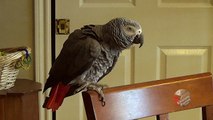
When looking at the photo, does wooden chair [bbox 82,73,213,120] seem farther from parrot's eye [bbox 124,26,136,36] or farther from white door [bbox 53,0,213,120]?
white door [bbox 53,0,213,120]

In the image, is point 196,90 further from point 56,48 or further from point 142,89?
point 56,48

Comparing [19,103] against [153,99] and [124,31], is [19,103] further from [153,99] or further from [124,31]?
[153,99]

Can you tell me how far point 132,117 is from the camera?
0.85 metres

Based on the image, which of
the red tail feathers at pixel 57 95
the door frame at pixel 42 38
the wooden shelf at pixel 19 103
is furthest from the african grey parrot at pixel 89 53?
the door frame at pixel 42 38

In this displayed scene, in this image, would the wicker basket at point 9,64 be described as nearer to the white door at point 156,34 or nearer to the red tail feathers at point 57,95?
the white door at point 156,34

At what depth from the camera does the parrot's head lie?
3.79 ft

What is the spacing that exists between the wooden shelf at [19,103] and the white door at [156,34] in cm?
32

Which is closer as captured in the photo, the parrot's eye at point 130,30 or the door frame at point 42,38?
the parrot's eye at point 130,30

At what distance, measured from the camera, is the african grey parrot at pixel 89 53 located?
3.77ft

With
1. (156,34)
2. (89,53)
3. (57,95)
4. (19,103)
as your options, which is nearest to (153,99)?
(89,53)

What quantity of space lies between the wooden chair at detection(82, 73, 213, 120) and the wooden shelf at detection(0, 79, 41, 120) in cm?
90

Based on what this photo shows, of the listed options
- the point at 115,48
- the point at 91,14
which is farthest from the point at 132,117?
the point at 91,14

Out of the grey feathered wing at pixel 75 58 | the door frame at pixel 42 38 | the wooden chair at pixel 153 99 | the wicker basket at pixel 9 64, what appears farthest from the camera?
the door frame at pixel 42 38

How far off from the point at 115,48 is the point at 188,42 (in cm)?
91
